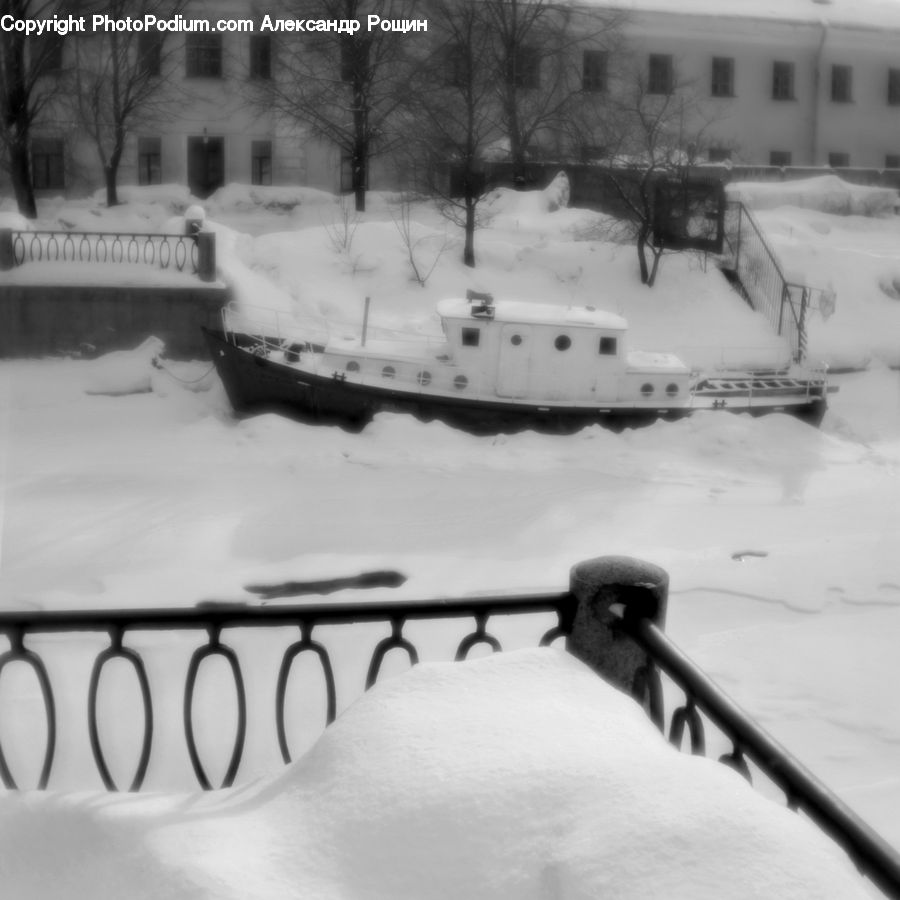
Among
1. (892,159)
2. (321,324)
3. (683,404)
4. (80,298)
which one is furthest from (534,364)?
(80,298)

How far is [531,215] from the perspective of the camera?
640 centimetres

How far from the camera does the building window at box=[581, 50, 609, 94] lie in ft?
19.6

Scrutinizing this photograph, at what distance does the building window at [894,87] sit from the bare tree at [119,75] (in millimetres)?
A: 3350

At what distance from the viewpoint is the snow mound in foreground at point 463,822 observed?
88 centimetres

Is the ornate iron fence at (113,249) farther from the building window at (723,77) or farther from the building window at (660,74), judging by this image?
the building window at (723,77)

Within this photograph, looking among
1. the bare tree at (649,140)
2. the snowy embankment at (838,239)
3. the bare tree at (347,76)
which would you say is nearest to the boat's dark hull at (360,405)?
the snowy embankment at (838,239)

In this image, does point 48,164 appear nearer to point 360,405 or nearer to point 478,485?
point 360,405

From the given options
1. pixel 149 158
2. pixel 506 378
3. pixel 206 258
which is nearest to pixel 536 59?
pixel 149 158

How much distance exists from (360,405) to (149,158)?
1.94m

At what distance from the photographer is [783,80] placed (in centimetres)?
617

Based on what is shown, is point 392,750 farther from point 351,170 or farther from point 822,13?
point 822,13

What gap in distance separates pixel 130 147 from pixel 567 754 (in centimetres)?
554

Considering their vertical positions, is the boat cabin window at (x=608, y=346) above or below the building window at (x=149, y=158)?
below

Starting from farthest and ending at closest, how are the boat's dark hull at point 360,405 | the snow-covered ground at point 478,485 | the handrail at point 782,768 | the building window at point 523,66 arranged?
the boat's dark hull at point 360,405
the building window at point 523,66
the snow-covered ground at point 478,485
the handrail at point 782,768
